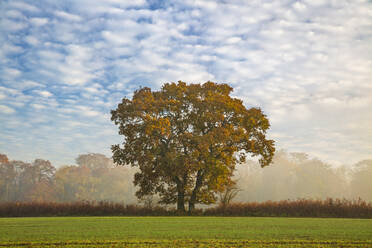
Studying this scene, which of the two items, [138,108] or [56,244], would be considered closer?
[56,244]

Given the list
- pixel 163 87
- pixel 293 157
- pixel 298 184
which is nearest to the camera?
pixel 163 87

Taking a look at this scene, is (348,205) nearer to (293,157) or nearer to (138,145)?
(138,145)

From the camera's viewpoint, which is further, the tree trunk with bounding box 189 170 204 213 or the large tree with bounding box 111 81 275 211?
the tree trunk with bounding box 189 170 204 213

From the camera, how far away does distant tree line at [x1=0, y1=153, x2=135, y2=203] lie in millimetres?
64250

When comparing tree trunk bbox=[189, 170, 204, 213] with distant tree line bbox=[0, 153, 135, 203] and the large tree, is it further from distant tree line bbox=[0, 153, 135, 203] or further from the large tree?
distant tree line bbox=[0, 153, 135, 203]

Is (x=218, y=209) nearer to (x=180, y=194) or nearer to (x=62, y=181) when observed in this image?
(x=180, y=194)

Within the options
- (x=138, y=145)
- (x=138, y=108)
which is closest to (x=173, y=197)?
(x=138, y=145)

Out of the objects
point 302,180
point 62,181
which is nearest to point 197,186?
point 62,181

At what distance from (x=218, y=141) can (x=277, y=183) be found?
66.1 meters

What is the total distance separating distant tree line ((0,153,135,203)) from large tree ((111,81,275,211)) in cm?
4319

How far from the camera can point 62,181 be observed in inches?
2682

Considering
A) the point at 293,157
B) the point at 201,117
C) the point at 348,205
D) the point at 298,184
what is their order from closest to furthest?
the point at 348,205, the point at 201,117, the point at 298,184, the point at 293,157

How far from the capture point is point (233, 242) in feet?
20.4

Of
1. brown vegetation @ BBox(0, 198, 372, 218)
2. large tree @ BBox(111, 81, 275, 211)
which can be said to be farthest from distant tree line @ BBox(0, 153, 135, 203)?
large tree @ BBox(111, 81, 275, 211)
